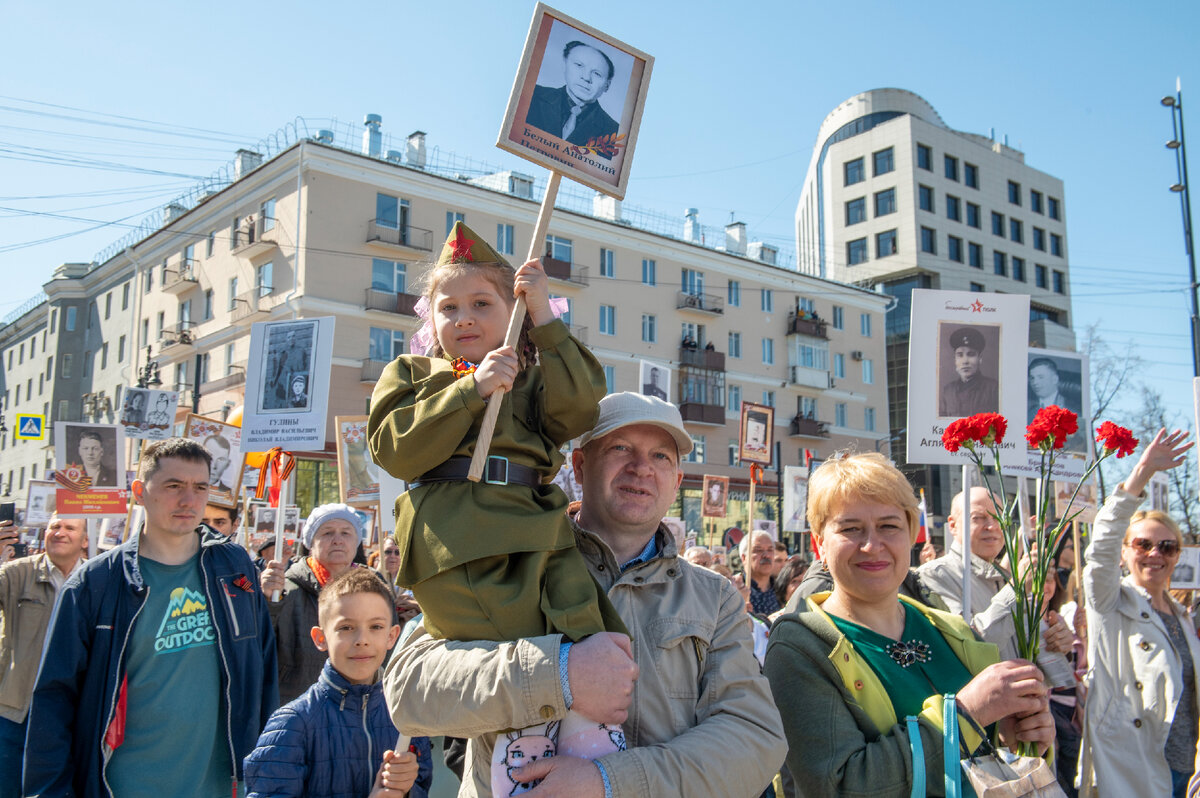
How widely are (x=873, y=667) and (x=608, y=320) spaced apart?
121 ft

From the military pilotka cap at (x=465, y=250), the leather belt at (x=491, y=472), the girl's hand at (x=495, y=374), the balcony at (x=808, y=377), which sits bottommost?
the leather belt at (x=491, y=472)

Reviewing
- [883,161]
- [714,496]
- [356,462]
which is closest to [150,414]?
[356,462]

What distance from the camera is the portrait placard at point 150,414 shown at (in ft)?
39.3

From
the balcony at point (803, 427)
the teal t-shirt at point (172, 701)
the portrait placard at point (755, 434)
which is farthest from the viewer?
the balcony at point (803, 427)

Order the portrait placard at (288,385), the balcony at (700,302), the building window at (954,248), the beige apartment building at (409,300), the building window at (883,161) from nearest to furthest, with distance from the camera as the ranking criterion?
the portrait placard at (288,385), the beige apartment building at (409,300), the balcony at (700,302), the building window at (954,248), the building window at (883,161)

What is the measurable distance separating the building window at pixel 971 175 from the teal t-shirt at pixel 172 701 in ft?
194

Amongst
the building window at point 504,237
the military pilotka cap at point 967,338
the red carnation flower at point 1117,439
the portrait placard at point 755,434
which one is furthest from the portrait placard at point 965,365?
the building window at point 504,237

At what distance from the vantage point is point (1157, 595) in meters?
5.21

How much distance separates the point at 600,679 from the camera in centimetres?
218

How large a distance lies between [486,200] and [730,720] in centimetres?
3511

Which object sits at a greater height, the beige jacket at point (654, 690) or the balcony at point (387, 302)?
the balcony at point (387, 302)

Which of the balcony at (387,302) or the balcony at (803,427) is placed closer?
the balcony at (387,302)

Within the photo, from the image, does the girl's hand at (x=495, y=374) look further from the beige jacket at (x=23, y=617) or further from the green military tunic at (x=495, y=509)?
the beige jacket at (x=23, y=617)

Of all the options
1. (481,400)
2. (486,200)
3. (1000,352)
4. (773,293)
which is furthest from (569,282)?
(481,400)
